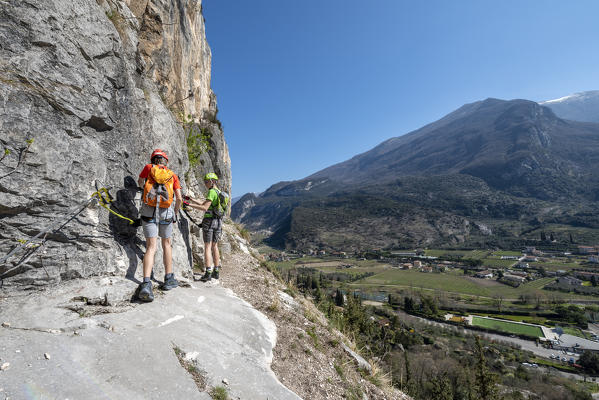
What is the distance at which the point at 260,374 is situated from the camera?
13.1 ft

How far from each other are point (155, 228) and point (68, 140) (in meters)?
2.18

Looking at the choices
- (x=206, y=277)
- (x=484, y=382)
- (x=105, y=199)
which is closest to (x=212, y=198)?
(x=206, y=277)

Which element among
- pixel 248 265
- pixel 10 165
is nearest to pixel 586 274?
pixel 248 265

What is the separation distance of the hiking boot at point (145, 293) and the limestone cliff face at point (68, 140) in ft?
2.34

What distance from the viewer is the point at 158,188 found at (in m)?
5.08

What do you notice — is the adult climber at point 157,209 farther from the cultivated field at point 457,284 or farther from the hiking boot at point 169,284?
the cultivated field at point 457,284

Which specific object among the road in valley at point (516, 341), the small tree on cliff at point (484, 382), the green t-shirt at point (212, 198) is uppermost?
the green t-shirt at point (212, 198)

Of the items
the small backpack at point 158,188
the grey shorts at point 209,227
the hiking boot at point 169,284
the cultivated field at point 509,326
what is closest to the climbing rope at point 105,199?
the small backpack at point 158,188

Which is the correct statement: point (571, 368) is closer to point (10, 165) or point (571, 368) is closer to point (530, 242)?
point (10, 165)

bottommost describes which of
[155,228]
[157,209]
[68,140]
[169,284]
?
[169,284]

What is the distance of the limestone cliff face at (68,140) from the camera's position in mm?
3947

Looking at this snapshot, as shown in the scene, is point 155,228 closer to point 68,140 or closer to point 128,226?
point 128,226

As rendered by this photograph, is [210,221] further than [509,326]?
No

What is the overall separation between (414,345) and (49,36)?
57333 millimetres
